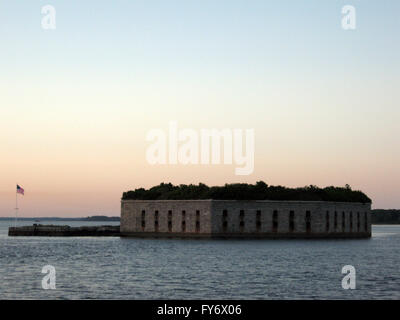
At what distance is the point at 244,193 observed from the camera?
166 m

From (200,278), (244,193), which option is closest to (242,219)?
(244,193)

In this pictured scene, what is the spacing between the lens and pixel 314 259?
311ft

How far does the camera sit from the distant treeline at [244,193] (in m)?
166

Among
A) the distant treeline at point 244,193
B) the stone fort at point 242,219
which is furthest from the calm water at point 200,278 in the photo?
the distant treeline at point 244,193

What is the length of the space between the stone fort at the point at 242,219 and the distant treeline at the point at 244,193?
82.6 inches

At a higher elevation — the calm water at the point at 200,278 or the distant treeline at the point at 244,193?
the distant treeline at the point at 244,193

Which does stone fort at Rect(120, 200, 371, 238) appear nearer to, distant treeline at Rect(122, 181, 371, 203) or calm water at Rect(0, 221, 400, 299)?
distant treeline at Rect(122, 181, 371, 203)

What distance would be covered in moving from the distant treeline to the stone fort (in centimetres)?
210

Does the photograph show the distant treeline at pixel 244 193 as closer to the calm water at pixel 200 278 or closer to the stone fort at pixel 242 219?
the stone fort at pixel 242 219

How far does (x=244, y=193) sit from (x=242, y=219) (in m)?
6.38

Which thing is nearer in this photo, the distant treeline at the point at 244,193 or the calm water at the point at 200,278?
the calm water at the point at 200,278

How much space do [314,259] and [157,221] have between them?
282 ft
